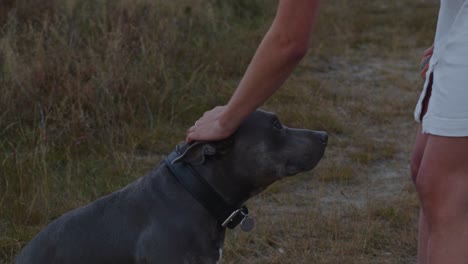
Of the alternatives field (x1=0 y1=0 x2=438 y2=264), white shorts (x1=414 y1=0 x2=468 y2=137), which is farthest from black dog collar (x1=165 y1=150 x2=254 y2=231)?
field (x1=0 y1=0 x2=438 y2=264)

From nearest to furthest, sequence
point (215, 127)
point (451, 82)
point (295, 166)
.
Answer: point (451, 82) < point (215, 127) < point (295, 166)

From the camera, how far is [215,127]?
324cm

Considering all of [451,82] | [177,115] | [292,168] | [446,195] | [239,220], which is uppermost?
[451,82]

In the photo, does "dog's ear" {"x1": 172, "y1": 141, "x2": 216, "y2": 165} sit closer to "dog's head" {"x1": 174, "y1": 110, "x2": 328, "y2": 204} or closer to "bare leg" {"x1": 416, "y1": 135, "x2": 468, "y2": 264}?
"dog's head" {"x1": 174, "y1": 110, "x2": 328, "y2": 204}

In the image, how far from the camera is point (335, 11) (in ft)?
37.3

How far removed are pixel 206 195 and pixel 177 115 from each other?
3.48 m

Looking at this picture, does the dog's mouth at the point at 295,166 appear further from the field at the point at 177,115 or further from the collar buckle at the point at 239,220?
the field at the point at 177,115

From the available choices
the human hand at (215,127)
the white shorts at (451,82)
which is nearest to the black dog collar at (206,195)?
the human hand at (215,127)

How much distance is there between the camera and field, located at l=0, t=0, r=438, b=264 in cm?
504

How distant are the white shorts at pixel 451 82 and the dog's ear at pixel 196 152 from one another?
0.78m

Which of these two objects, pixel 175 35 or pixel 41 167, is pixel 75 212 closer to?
pixel 41 167

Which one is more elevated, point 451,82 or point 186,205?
point 451,82

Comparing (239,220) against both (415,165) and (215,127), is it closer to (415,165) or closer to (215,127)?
(215,127)

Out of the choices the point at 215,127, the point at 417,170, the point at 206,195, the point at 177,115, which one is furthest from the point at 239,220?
the point at 177,115
